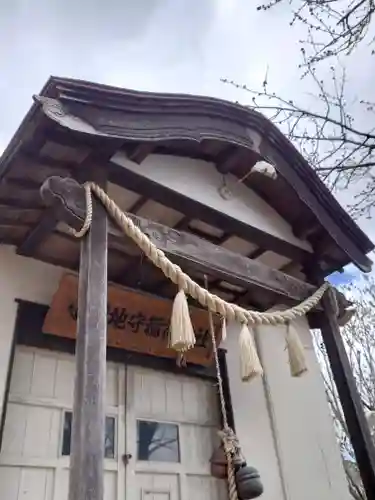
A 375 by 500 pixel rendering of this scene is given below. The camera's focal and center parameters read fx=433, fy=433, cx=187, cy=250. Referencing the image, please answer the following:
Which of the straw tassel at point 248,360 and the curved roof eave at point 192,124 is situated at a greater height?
the curved roof eave at point 192,124

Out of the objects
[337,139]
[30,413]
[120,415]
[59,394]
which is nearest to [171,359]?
[120,415]

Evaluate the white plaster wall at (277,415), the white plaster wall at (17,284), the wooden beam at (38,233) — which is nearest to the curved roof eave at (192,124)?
the wooden beam at (38,233)

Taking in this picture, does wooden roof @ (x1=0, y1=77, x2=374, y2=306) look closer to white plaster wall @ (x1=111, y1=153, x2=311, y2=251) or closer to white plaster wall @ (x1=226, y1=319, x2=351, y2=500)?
white plaster wall @ (x1=111, y1=153, x2=311, y2=251)

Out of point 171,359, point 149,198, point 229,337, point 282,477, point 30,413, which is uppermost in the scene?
point 149,198

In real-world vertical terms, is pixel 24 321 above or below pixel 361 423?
above

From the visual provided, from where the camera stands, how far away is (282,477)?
3570mm

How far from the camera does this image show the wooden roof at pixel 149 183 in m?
2.31

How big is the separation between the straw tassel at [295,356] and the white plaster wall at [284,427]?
997 mm

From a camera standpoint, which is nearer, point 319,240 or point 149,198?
point 149,198

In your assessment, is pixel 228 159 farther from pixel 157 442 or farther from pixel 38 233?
pixel 157 442

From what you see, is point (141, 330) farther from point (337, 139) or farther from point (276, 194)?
point (337, 139)

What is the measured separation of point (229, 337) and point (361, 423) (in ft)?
4.37

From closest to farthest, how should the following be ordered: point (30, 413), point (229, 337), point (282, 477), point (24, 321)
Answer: point (30, 413) → point (24, 321) → point (282, 477) → point (229, 337)

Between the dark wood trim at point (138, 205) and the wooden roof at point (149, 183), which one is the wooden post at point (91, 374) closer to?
the wooden roof at point (149, 183)
